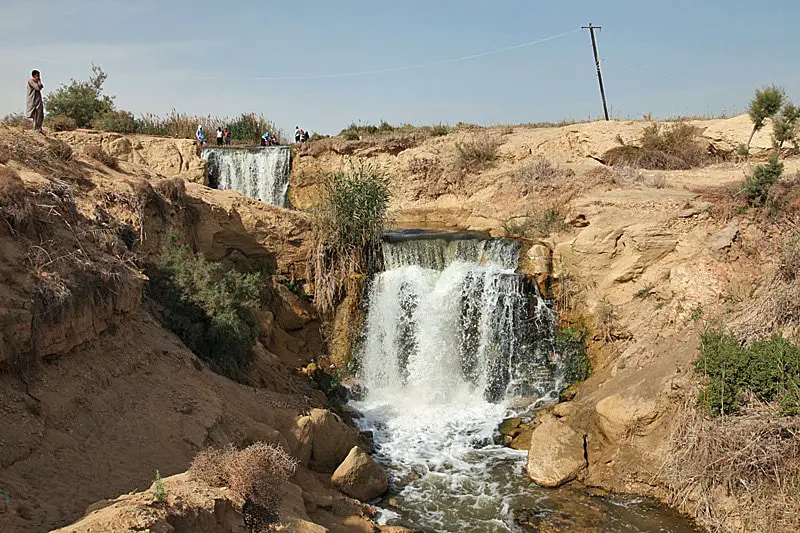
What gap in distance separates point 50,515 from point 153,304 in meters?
4.69

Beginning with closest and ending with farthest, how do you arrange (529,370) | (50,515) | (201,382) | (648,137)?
(50,515), (201,382), (529,370), (648,137)

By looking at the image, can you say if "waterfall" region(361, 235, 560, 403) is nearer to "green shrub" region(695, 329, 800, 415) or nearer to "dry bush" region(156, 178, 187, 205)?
"green shrub" region(695, 329, 800, 415)

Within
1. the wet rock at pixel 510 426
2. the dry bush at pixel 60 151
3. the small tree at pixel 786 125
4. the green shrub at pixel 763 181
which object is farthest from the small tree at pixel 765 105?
→ the dry bush at pixel 60 151

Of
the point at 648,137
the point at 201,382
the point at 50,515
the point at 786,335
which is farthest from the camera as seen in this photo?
the point at 648,137

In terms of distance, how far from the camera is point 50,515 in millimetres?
4816

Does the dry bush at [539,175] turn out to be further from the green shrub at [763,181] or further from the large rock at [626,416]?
the large rock at [626,416]

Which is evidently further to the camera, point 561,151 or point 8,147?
point 561,151

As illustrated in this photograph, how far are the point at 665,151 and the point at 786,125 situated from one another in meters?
2.96

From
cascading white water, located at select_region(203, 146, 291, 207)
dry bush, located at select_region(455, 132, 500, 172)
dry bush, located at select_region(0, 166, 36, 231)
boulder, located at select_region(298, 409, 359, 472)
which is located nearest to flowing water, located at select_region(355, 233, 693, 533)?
boulder, located at select_region(298, 409, 359, 472)

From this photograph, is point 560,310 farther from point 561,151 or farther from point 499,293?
point 561,151

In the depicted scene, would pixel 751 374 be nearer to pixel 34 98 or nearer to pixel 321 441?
pixel 321 441

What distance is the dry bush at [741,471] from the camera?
289 inches

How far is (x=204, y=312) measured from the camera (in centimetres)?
958

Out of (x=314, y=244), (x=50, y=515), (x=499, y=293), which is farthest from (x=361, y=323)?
(x=50, y=515)
